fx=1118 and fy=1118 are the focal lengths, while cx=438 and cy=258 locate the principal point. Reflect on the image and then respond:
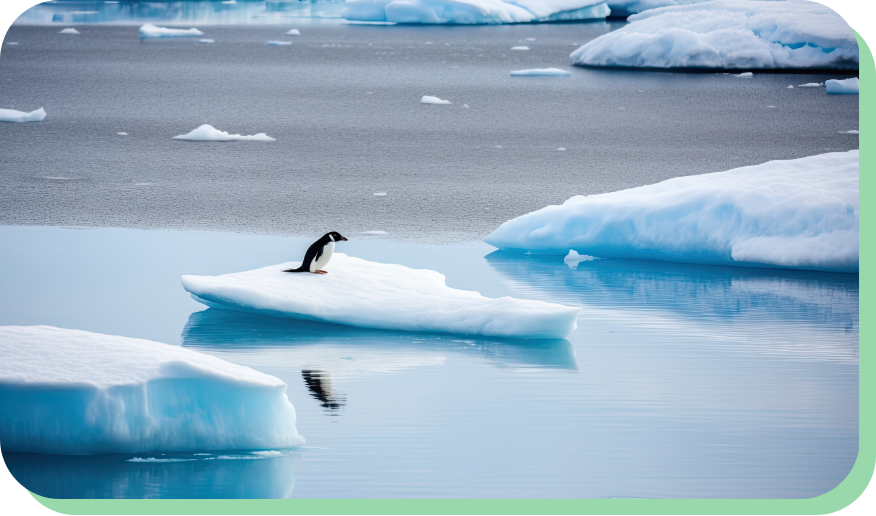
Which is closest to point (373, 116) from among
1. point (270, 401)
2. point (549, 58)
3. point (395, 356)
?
point (549, 58)

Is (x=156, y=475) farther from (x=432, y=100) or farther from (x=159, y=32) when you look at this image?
(x=159, y=32)

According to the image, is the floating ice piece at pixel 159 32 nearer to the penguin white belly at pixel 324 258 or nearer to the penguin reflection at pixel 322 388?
the penguin white belly at pixel 324 258

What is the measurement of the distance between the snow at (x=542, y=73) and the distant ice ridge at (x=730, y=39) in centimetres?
28

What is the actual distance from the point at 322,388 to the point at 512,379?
70 cm

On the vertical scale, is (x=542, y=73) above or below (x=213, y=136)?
above

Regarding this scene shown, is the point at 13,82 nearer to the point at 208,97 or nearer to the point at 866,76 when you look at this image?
the point at 208,97

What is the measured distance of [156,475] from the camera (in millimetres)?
3281

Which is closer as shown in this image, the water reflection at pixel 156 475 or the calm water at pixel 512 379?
the water reflection at pixel 156 475

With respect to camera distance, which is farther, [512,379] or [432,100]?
[432,100]

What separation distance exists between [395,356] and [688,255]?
233 centimetres

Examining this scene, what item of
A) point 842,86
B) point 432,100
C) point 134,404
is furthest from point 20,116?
point 134,404

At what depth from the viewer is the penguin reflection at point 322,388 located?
3.87 meters

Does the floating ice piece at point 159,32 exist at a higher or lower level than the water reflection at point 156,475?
higher

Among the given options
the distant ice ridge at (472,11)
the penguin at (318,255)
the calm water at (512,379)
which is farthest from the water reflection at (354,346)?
the distant ice ridge at (472,11)
